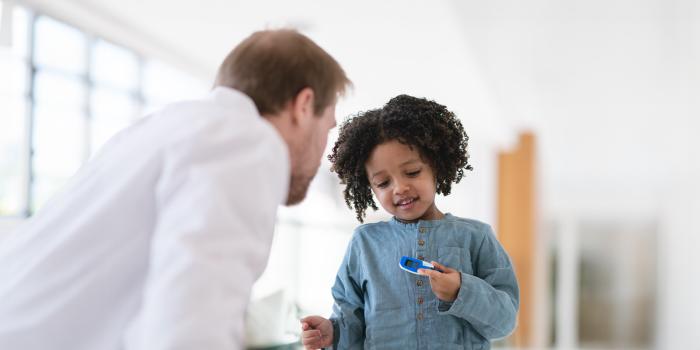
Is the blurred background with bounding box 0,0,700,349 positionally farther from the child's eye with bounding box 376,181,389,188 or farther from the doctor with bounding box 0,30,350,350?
the doctor with bounding box 0,30,350,350

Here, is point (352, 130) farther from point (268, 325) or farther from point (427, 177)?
point (268, 325)

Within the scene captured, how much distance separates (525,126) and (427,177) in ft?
28.4

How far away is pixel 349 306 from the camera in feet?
4.80

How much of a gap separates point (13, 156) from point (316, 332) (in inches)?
229

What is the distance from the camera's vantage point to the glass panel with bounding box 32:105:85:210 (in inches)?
275

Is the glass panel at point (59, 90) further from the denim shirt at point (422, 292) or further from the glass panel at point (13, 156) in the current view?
the denim shirt at point (422, 292)

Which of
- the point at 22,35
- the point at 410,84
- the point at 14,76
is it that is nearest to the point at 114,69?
the point at 14,76

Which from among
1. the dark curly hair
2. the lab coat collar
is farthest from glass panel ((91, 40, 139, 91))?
the lab coat collar

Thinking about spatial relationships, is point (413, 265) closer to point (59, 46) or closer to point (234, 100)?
point (234, 100)

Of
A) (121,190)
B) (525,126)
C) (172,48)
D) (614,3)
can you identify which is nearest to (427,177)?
(121,190)

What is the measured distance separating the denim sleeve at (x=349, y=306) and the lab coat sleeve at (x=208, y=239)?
0.44 meters

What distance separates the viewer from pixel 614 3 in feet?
16.5

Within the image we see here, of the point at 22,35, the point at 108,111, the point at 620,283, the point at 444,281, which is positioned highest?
the point at 22,35

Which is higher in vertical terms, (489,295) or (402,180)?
(402,180)
